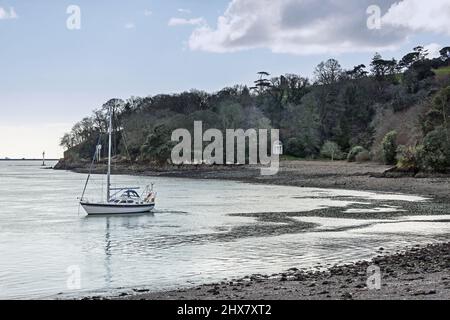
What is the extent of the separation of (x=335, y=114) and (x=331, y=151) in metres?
16.3

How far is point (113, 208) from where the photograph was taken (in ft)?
148

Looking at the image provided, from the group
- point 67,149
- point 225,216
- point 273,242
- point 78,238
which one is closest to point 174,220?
point 225,216

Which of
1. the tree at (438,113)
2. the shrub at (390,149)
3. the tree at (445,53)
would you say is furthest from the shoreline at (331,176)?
the tree at (445,53)

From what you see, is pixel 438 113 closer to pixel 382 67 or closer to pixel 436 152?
pixel 436 152

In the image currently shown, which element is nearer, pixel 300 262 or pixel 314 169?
pixel 300 262

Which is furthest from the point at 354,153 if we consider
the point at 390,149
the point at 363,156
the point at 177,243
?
the point at 177,243

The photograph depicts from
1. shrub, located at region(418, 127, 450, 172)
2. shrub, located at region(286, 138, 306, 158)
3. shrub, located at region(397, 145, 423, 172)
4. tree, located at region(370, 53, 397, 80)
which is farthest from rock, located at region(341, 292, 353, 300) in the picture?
tree, located at region(370, 53, 397, 80)

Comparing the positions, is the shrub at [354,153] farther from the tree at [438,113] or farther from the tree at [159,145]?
the tree at [159,145]

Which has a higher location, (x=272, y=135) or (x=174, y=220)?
(x=272, y=135)

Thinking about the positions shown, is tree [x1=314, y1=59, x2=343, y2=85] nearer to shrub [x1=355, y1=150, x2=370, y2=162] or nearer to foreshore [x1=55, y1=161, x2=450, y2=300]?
shrub [x1=355, y1=150, x2=370, y2=162]

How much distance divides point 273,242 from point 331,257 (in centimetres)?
500

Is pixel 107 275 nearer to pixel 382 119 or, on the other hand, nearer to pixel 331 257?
pixel 331 257

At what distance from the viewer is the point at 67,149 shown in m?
200

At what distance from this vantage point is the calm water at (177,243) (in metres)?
20.4
